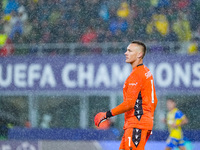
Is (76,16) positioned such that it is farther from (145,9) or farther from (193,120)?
(193,120)

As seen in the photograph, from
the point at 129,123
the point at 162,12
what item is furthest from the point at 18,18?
the point at 129,123

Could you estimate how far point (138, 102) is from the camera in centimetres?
507

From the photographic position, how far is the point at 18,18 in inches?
508

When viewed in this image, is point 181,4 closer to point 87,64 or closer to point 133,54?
point 87,64

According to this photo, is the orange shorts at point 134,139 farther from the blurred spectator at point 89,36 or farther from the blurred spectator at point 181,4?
the blurred spectator at point 181,4

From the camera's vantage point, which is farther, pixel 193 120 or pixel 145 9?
pixel 145 9

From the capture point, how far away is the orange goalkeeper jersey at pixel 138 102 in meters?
5.01

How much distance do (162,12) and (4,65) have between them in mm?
4169

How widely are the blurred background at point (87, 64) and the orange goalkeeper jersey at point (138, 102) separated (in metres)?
4.59

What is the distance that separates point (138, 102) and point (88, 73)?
20.2 feet

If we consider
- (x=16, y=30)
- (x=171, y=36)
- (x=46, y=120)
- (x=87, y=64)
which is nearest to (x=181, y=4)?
(x=171, y=36)

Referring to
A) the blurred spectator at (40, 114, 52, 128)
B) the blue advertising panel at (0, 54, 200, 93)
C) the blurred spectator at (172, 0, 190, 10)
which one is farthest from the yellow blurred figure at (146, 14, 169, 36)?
the blurred spectator at (40, 114, 52, 128)

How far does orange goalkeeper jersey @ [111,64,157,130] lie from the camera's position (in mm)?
5012

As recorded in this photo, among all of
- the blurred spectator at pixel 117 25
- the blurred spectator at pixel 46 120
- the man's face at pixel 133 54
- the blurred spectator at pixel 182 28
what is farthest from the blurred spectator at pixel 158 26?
the man's face at pixel 133 54
